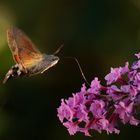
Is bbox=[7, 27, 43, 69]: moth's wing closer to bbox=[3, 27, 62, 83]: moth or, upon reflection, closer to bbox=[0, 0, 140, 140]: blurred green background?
bbox=[3, 27, 62, 83]: moth

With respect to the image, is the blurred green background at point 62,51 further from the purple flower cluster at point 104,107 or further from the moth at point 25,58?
the purple flower cluster at point 104,107

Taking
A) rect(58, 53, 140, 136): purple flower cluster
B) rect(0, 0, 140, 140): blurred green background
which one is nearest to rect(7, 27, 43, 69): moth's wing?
rect(58, 53, 140, 136): purple flower cluster

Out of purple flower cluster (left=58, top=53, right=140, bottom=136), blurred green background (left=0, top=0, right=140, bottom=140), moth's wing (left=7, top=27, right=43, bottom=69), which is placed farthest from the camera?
blurred green background (left=0, top=0, right=140, bottom=140)

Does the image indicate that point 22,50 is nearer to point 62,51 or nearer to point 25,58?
point 25,58

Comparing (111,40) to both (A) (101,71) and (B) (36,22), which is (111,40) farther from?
(B) (36,22)

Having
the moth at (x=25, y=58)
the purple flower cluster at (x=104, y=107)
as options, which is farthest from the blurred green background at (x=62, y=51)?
the purple flower cluster at (x=104, y=107)

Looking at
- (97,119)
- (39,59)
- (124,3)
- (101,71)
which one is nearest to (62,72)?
(101,71)
